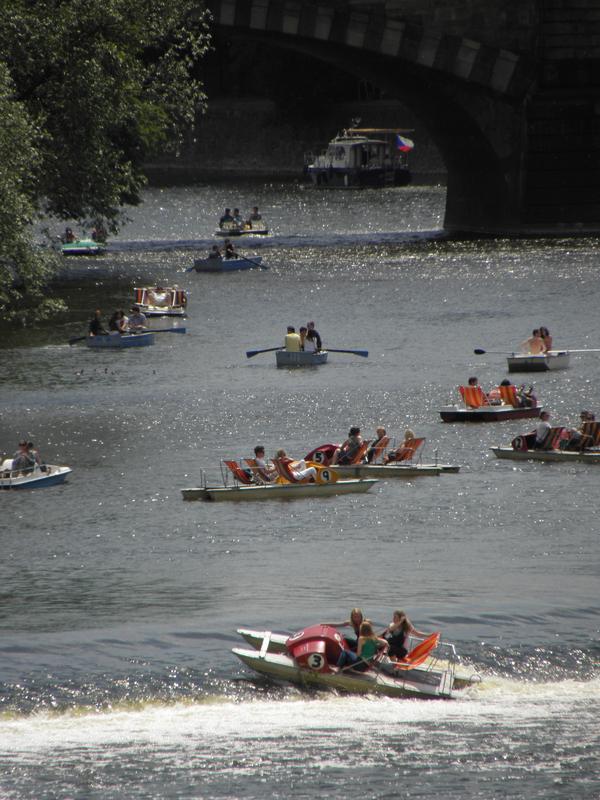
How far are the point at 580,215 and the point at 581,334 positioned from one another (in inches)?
1437

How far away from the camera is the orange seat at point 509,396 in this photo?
53344mm

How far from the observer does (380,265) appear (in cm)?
9419

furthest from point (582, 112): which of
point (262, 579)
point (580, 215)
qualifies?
point (262, 579)

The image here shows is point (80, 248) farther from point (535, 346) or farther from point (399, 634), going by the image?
point (399, 634)

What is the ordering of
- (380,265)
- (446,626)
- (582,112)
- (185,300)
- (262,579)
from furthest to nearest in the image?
(582,112), (380,265), (185,300), (262,579), (446,626)

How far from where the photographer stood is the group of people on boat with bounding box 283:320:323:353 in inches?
2542

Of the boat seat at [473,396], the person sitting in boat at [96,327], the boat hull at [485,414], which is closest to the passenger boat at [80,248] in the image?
the person sitting in boat at [96,327]

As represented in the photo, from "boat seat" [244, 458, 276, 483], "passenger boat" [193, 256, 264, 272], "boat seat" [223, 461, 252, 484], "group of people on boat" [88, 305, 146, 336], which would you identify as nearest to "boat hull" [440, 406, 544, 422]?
"boat seat" [244, 458, 276, 483]

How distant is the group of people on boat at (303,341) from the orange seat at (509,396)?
13004mm

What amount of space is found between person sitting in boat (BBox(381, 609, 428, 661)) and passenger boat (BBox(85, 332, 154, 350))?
130ft

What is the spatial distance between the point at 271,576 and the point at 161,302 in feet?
138

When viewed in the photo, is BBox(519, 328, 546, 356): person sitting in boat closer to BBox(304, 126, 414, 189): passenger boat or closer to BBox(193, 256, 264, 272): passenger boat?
BBox(193, 256, 264, 272): passenger boat

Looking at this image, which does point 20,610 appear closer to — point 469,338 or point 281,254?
point 469,338

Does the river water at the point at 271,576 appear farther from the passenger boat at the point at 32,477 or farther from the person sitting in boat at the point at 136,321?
the person sitting in boat at the point at 136,321
